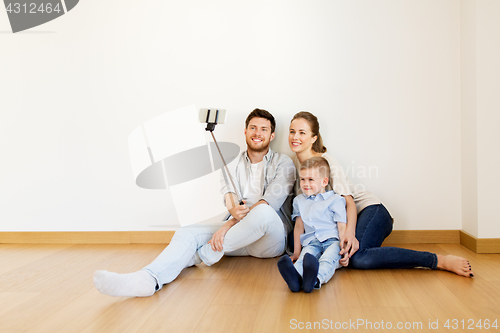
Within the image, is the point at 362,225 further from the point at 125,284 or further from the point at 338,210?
the point at 125,284

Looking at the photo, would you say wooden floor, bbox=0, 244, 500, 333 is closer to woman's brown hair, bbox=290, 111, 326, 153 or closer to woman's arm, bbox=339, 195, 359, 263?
woman's arm, bbox=339, 195, 359, 263

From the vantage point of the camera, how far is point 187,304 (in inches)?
55.2

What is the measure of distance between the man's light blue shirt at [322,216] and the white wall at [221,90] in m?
0.48

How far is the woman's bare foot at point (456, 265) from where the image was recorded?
162 cm

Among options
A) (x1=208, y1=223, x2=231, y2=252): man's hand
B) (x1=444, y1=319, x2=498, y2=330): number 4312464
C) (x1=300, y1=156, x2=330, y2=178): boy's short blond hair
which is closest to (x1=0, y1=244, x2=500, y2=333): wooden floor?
(x1=444, y1=319, x2=498, y2=330): number 4312464

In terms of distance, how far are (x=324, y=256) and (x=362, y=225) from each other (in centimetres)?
31

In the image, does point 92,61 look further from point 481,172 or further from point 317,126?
point 481,172

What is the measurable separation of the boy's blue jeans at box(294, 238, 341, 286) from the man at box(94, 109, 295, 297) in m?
0.18

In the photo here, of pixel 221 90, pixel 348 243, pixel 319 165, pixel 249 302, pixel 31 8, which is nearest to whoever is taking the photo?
pixel 249 302

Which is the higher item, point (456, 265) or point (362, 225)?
point (362, 225)

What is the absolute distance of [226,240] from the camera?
1.80 metres

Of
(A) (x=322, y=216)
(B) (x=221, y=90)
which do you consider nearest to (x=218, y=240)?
(A) (x=322, y=216)

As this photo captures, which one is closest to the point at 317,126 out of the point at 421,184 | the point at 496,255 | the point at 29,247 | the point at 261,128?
the point at 261,128

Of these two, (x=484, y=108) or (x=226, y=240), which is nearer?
(x=226, y=240)
